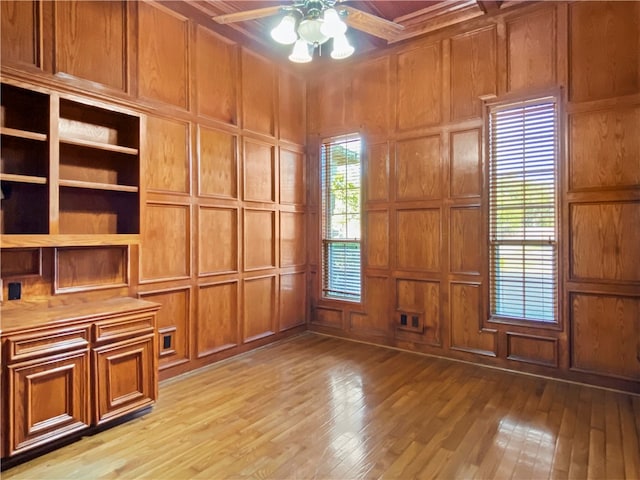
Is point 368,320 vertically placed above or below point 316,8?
below

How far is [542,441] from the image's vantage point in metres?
2.46

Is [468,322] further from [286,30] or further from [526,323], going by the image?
[286,30]

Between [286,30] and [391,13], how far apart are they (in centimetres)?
171

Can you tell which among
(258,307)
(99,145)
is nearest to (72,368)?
(99,145)

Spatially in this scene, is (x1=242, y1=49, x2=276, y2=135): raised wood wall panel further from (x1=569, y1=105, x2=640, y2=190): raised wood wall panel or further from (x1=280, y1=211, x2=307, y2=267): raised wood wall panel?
(x1=569, y1=105, x2=640, y2=190): raised wood wall panel

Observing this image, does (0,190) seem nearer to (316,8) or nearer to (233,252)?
(233,252)

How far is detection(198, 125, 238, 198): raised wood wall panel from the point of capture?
378cm

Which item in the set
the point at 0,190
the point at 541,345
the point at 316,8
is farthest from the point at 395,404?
the point at 0,190

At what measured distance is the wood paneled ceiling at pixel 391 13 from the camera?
11.9 ft

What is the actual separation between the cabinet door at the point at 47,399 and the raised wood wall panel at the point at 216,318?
4.38 ft

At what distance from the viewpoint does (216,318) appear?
3.96m

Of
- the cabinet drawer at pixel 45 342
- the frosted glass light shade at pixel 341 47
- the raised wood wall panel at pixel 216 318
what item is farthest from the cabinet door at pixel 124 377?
the frosted glass light shade at pixel 341 47

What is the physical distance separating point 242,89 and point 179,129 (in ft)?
3.27

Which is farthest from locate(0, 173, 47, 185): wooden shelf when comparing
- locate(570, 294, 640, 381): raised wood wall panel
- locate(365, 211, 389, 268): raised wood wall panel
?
locate(570, 294, 640, 381): raised wood wall panel
